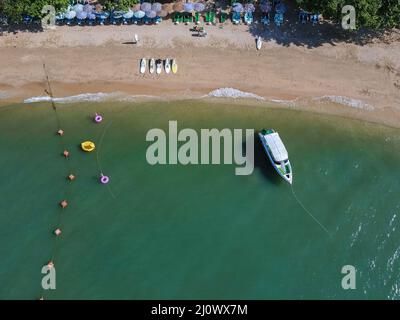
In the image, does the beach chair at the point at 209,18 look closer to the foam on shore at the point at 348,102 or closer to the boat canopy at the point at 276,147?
the foam on shore at the point at 348,102

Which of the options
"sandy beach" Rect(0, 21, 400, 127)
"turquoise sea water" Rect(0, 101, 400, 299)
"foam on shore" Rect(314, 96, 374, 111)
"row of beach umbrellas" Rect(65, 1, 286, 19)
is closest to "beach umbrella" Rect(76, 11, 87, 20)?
"row of beach umbrellas" Rect(65, 1, 286, 19)

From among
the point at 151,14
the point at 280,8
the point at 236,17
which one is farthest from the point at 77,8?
the point at 280,8

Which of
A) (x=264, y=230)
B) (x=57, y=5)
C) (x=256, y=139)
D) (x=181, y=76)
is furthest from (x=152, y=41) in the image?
(x=264, y=230)

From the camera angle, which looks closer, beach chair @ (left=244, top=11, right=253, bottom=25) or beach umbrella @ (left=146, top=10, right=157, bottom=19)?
beach umbrella @ (left=146, top=10, right=157, bottom=19)

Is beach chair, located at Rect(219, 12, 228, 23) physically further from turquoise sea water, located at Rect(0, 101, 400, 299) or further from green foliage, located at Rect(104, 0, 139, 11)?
turquoise sea water, located at Rect(0, 101, 400, 299)

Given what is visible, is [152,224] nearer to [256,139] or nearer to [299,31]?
[256,139]

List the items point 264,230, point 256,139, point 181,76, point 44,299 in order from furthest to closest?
point 181,76, point 256,139, point 264,230, point 44,299

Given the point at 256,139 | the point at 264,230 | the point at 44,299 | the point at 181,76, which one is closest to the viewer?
the point at 44,299

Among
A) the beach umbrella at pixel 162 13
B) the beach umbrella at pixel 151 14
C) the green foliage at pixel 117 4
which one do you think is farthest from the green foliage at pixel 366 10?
the green foliage at pixel 117 4
